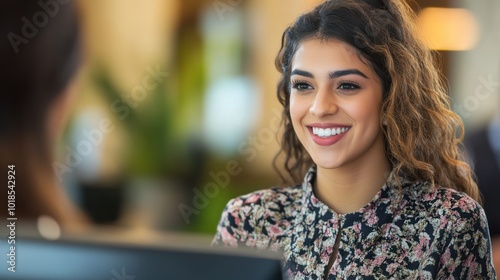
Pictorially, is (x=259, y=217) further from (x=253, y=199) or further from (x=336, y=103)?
(x=336, y=103)

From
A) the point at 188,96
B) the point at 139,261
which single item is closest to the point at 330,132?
the point at 139,261

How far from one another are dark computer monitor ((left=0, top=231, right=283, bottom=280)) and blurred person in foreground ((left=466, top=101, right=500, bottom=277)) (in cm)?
253

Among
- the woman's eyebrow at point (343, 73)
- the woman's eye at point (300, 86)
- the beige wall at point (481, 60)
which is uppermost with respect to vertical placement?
the beige wall at point (481, 60)

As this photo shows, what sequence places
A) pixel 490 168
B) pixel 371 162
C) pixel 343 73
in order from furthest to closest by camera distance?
pixel 490 168 < pixel 371 162 < pixel 343 73

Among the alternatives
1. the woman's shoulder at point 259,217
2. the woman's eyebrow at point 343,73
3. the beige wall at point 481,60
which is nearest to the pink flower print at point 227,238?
the woman's shoulder at point 259,217

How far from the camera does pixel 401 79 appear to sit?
2.29 m

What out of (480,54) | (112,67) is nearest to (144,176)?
(112,67)

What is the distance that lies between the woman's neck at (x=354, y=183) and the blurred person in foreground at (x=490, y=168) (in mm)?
1199

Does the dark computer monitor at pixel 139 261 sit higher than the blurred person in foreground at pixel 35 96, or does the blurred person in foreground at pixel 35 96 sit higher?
the blurred person in foreground at pixel 35 96

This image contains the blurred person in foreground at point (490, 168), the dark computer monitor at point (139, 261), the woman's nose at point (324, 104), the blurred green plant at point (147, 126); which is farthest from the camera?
the blurred green plant at point (147, 126)

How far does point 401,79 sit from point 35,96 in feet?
3.34

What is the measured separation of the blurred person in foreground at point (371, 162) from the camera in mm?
2234

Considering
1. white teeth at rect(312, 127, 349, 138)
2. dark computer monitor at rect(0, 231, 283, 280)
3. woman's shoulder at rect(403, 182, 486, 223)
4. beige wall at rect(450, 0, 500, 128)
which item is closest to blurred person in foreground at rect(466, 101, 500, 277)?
woman's shoulder at rect(403, 182, 486, 223)

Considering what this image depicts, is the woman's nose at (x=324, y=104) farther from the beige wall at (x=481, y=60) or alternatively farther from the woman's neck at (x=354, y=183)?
the beige wall at (x=481, y=60)
